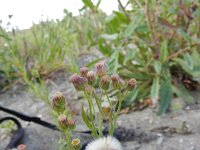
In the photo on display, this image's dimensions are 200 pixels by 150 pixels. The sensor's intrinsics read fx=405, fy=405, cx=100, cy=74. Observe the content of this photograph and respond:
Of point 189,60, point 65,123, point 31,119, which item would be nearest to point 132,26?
point 189,60

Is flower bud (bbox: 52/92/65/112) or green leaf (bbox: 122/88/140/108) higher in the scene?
flower bud (bbox: 52/92/65/112)

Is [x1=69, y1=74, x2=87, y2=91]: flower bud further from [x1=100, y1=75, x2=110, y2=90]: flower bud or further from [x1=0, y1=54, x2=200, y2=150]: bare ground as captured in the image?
[x1=0, y1=54, x2=200, y2=150]: bare ground

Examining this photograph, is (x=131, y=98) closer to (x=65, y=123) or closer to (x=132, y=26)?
(x=132, y=26)

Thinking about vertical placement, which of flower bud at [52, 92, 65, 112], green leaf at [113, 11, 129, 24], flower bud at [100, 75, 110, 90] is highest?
green leaf at [113, 11, 129, 24]

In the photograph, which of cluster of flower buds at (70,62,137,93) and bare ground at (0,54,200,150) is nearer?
cluster of flower buds at (70,62,137,93)

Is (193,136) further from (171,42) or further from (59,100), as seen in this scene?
(59,100)

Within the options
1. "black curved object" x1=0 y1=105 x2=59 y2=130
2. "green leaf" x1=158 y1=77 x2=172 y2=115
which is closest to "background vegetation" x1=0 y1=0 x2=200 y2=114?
"green leaf" x1=158 y1=77 x2=172 y2=115

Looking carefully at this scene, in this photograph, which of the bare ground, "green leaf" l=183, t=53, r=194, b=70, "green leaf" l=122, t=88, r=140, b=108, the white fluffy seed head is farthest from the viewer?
"green leaf" l=122, t=88, r=140, b=108

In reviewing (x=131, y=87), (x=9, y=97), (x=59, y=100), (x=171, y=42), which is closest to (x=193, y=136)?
(x=171, y=42)
